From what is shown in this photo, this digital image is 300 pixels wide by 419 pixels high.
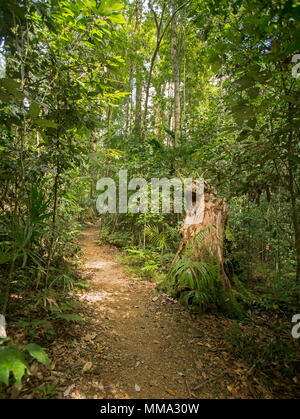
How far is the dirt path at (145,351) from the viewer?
2.11 metres

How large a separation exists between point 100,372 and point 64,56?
4.07m

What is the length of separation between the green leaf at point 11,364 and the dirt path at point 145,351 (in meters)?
0.97

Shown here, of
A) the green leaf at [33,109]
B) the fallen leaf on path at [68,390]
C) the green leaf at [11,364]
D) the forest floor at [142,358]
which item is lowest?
the forest floor at [142,358]

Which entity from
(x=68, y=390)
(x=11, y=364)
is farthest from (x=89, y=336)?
(x=11, y=364)

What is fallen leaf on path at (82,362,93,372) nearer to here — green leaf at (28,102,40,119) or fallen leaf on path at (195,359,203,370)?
fallen leaf on path at (195,359,203,370)

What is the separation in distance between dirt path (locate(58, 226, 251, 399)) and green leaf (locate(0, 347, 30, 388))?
97 cm

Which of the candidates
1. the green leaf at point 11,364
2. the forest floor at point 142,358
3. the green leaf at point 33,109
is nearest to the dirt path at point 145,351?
the forest floor at point 142,358

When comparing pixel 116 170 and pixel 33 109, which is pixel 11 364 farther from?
pixel 116 170

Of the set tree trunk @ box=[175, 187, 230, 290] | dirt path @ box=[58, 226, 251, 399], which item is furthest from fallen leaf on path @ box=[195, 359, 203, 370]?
tree trunk @ box=[175, 187, 230, 290]

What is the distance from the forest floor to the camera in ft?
6.64

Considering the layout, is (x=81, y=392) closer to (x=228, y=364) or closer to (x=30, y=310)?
(x=30, y=310)

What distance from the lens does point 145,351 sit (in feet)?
8.89

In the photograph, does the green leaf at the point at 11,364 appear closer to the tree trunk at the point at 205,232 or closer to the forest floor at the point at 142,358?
the forest floor at the point at 142,358

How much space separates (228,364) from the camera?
2.44 m
